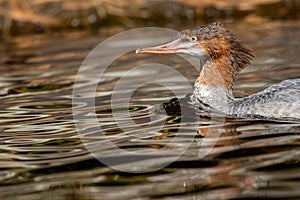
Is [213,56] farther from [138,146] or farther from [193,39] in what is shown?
[138,146]

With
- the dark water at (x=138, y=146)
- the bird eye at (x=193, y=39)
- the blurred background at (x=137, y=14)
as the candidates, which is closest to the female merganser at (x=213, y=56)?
the bird eye at (x=193, y=39)

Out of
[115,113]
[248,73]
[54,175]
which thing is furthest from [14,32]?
[54,175]

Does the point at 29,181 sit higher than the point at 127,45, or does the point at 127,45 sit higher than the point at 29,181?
the point at 29,181

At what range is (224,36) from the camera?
27.7 ft

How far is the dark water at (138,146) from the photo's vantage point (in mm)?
5441

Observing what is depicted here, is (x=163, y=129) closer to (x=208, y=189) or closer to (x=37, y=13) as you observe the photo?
(x=208, y=189)

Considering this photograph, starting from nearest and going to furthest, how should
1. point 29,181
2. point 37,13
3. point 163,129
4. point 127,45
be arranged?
point 29,181 < point 163,129 < point 127,45 < point 37,13

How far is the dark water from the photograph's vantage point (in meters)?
5.44

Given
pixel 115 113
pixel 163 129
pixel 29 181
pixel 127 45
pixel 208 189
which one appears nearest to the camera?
pixel 208 189

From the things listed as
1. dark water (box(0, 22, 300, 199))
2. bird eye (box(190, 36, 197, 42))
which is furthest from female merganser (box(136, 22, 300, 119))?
dark water (box(0, 22, 300, 199))

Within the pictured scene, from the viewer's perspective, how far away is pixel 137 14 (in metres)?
15.3

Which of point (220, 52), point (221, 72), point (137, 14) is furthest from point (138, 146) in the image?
point (137, 14)

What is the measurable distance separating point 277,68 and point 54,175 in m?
5.47

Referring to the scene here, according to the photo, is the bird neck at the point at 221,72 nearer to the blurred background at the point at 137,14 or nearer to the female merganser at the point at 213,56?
the female merganser at the point at 213,56
